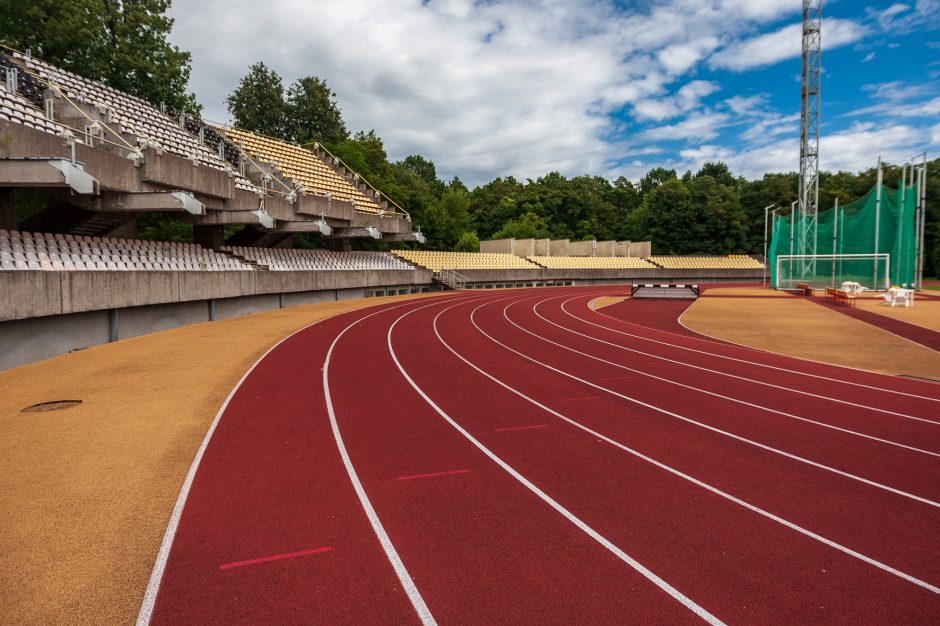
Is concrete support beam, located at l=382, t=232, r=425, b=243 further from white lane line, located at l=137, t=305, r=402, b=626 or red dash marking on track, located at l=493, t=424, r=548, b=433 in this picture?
red dash marking on track, located at l=493, t=424, r=548, b=433

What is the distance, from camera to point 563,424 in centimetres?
709

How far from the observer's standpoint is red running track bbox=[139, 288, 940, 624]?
3.41 m

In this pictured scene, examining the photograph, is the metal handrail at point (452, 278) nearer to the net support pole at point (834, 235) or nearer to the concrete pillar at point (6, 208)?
the net support pole at point (834, 235)

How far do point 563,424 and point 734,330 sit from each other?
1217 cm

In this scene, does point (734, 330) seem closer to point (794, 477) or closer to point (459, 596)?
point (794, 477)

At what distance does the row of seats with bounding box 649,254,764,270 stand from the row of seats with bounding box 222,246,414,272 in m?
32.1

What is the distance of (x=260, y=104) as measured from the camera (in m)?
51.6

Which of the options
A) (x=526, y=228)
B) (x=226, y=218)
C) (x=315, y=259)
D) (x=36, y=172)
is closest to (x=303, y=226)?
(x=315, y=259)

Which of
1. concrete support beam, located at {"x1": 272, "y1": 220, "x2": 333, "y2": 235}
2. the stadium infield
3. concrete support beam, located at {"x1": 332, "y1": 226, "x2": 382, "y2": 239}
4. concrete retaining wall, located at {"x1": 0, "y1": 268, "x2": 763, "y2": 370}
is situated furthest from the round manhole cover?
concrete support beam, located at {"x1": 332, "y1": 226, "x2": 382, "y2": 239}

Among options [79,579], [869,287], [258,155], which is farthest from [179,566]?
[869,287]

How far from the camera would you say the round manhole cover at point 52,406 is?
7613mm

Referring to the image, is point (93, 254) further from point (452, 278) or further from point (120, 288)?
point (452, 278)

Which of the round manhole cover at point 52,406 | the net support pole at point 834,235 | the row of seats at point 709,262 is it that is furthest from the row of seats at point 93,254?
the row of seats at point 709,262

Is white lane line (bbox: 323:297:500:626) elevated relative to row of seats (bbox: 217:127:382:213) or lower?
lower
